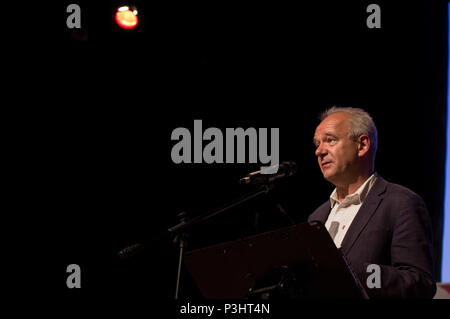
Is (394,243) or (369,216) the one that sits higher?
(369,216)

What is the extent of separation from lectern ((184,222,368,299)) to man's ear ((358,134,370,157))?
1.20 m

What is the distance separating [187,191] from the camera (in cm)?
471

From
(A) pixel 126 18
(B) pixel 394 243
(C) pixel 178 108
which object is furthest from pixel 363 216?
(A) pixel 126 18

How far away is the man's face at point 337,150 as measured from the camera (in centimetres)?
285

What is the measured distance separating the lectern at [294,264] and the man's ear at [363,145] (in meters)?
1.20

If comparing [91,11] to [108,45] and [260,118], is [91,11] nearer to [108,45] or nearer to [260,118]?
[108,45]

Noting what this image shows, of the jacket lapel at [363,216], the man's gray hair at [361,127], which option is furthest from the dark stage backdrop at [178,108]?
the jacket lapel at [363,216]

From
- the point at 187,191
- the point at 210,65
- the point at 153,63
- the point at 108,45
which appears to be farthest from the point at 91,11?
the point at 187,191

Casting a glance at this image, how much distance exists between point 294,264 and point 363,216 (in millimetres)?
857

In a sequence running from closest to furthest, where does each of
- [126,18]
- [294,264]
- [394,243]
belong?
[294,264], [394,243], [126,18]

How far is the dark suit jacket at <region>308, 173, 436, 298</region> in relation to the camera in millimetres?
2160

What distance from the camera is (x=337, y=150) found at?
288 centimetres

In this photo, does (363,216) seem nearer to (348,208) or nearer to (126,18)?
(348,208)

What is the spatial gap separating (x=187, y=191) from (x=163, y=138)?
1.83ft
